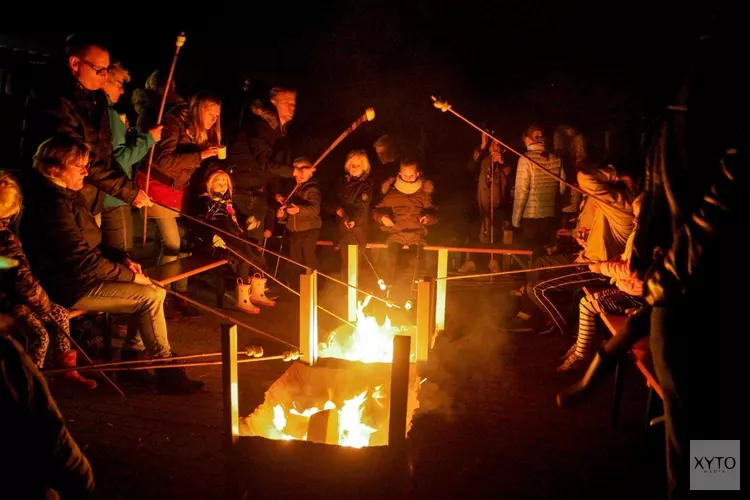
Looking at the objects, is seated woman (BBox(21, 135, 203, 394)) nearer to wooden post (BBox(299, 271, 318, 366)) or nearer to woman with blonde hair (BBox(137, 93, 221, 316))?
wooden post (BBox(299, 271, 318, 366))

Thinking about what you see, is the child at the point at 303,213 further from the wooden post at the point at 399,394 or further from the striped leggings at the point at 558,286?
the wooden post at the point at 399,394

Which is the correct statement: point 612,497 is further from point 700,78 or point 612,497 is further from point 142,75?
point 142,75

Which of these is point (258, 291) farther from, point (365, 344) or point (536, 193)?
point (536, 193)

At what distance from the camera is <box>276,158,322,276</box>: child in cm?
715

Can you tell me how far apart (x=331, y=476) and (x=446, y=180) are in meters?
7.36

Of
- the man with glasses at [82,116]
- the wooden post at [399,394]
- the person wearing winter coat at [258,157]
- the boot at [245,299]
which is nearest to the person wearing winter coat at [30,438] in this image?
the wooden post at [399,394]

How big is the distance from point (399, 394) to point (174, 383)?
2350 millimetres

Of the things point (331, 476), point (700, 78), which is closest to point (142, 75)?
point (331, 476)

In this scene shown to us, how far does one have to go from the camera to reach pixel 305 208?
7176mm

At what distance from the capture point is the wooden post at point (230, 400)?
3418mm

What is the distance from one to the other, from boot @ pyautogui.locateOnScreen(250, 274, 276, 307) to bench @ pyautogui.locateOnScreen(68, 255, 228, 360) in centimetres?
86

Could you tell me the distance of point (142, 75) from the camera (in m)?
10.2

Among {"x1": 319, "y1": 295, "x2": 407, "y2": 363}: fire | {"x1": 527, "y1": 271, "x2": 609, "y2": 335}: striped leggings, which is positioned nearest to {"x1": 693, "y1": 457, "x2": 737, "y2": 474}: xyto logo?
{"x1": 527, "y1": 271, "x2": 609, "y2": 335}: striped leggings

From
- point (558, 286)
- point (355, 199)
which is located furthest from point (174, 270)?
point (558, 286)
